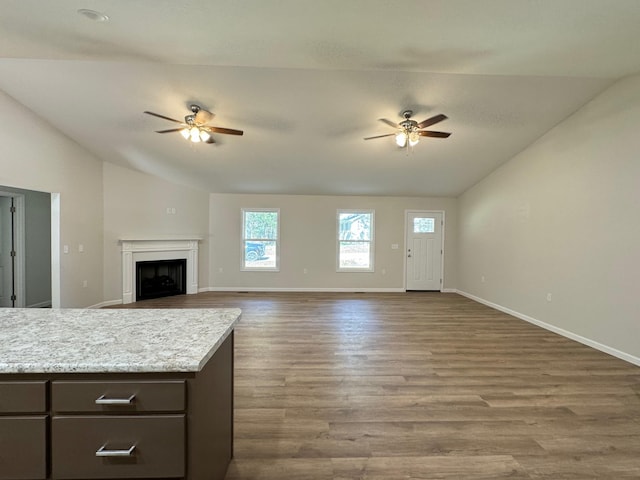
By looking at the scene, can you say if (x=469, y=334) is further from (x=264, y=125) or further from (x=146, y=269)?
(x=146, y=269)

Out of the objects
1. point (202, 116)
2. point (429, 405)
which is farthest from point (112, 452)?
point (202, 116)

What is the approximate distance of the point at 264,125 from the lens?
4406 mm

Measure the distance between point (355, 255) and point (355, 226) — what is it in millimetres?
717

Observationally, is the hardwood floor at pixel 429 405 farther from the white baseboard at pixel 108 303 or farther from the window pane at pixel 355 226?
the window pane at pixel 355 226

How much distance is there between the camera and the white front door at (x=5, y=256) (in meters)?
5.25

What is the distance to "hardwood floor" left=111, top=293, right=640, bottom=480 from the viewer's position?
5.93ft

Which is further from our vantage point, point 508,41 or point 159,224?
point 159,224

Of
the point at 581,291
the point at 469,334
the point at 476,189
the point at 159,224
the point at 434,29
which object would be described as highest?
the point at 434,29

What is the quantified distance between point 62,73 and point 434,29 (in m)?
3.93

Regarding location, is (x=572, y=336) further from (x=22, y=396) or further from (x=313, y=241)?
(x=22, y=396)

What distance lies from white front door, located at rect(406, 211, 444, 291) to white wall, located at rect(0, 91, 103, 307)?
Result: 656cm

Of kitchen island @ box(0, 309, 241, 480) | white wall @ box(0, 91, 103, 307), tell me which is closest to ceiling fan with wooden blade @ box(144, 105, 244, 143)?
white wall @ box(0, 91, 103, 307)

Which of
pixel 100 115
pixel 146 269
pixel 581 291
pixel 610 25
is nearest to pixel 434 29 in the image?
pixel 610 25

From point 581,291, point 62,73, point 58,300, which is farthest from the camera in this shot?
point 58,300
